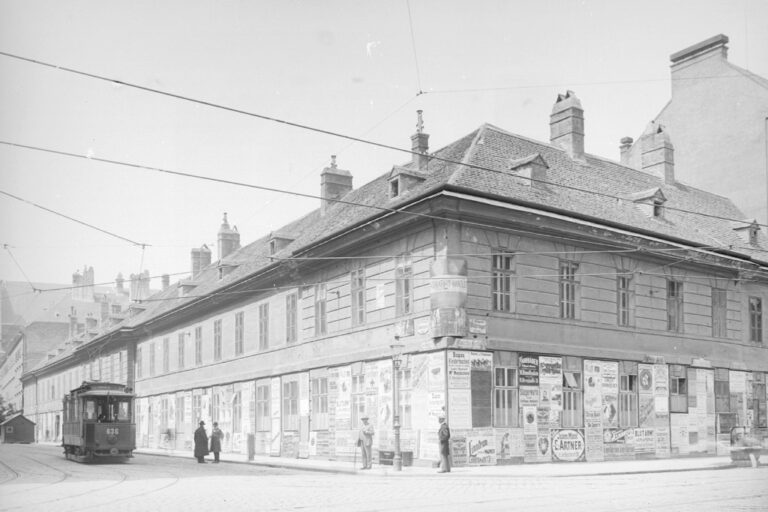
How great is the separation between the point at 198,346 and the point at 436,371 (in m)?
22.6

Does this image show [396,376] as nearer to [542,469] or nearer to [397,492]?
[542,469]

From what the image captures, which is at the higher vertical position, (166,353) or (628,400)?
(166,353)

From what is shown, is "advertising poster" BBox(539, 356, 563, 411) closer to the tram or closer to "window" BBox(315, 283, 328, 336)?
"window" BBox(315, 283, 328, 336)

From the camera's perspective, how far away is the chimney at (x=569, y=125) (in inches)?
1261

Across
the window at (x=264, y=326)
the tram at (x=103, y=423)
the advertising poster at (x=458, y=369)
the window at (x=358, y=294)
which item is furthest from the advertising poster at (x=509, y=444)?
the tram at (x=103, y=423)

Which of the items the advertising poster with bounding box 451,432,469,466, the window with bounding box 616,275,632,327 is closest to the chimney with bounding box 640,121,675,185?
the window with bounding box 616,275,632,327

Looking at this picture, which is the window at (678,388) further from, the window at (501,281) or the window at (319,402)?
the window at (319,402)

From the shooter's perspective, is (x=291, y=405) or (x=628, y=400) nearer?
(x=628, y=400)

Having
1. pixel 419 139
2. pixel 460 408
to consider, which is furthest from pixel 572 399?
pixel 419 139

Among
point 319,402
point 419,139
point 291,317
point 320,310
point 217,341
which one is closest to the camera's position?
point 419,139

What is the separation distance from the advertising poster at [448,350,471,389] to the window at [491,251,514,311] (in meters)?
1.97

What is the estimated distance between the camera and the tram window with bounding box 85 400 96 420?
31.6 m

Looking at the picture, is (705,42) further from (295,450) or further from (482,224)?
(295,450)

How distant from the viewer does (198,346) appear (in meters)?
43.8
